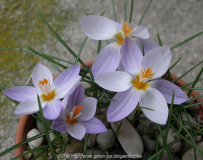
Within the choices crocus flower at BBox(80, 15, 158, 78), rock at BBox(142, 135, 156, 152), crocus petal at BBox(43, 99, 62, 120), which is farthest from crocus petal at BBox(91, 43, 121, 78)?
rock at BBox(142, 135, 156, 152)

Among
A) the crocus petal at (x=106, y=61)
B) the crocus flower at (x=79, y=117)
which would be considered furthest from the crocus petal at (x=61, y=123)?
the crocus petal at (x=106, y=61)

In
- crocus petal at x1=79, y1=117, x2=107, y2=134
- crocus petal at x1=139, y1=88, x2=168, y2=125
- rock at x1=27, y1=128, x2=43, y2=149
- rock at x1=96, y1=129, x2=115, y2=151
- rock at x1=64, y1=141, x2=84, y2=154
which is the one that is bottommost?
rock at x1=96, y1=129, x2=115, y2=151

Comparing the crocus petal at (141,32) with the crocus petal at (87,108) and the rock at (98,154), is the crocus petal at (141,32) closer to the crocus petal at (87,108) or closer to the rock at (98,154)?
the crocus petal at (87,108)

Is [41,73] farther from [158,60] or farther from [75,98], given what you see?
[158,60]

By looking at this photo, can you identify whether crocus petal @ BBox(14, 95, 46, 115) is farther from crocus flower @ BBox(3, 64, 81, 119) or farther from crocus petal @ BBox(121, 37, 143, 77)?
crocus petal @ BBox(121, 37, 143, 77)

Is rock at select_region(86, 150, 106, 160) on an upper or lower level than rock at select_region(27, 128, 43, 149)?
lower

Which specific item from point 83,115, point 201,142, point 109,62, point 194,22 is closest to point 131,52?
point 109,62

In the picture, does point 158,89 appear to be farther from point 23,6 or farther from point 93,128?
point 23,6
